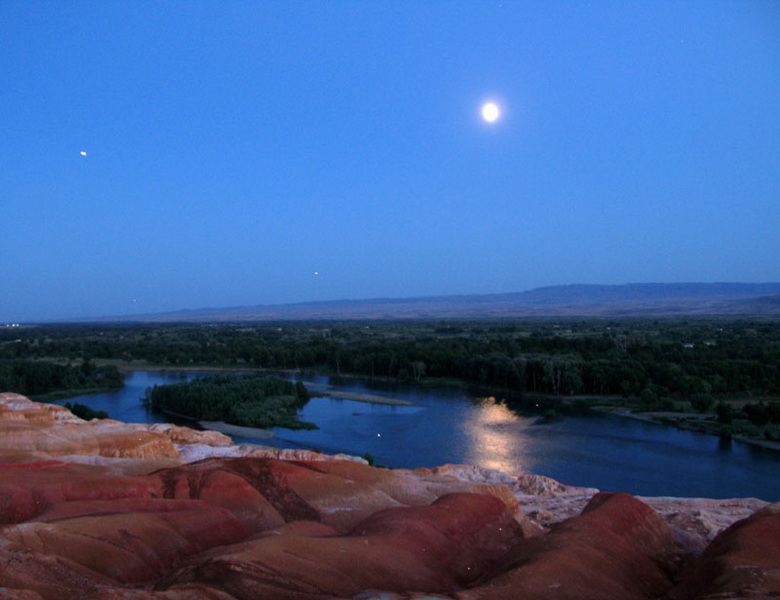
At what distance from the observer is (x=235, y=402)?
100 feet

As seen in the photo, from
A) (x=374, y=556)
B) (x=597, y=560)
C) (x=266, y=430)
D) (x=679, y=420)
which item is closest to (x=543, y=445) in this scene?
(x=679, y=420)

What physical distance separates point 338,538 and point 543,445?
18.7 meters

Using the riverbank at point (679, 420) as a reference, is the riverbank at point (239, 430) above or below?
above

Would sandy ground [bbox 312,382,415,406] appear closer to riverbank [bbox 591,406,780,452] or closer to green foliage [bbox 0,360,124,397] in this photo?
riverbank [bbox 591,406,780,452]

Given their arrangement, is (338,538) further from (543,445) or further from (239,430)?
(239,430)

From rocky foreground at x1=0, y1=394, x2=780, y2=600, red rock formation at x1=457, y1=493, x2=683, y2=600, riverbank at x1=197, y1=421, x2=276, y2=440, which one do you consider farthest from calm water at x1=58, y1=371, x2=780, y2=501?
red rock formation at x1=457, y1=493, x2=683, y2=600

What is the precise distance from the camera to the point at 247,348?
58.5 m

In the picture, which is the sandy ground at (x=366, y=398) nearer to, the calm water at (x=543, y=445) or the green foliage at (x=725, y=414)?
the calm water at (x=543, y=445)

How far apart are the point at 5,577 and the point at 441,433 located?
21.9 m

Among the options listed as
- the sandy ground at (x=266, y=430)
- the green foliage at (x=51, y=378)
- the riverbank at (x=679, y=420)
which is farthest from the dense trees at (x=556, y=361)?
the green foliage at (x=51, y=378)

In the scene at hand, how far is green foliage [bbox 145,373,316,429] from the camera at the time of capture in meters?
28.6

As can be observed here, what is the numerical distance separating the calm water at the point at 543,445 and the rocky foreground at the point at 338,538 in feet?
32.3

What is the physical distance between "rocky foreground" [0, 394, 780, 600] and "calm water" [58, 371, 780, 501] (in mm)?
9843

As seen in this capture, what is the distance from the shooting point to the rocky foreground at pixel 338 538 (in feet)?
16.6
